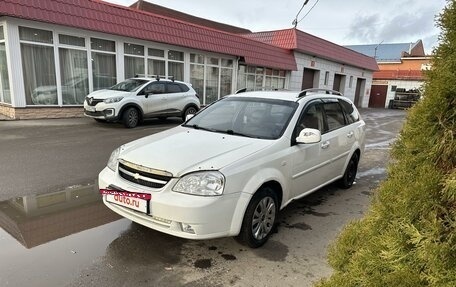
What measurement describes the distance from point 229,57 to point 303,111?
47.4 ft

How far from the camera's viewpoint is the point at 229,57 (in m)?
18.0

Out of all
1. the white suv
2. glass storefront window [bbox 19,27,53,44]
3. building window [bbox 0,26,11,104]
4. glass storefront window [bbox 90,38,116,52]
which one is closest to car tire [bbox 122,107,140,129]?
the white suv

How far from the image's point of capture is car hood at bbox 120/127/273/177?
311cm

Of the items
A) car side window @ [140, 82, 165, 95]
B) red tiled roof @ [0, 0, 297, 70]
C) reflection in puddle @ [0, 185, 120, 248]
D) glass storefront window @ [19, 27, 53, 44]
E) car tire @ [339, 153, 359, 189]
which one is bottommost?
reflection in puddle @ [0, 185, 120, 248]

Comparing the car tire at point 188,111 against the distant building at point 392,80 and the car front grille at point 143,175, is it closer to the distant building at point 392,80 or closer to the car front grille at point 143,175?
the car front grille at point 143,175

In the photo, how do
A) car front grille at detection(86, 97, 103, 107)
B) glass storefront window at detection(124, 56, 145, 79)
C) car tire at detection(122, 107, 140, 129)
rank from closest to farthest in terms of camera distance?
car front grille at detection(86, 97, 103, 107), car tire at detection(122, 107, 140, 129), glass storefront window at detection(124, 56, 145, 79)

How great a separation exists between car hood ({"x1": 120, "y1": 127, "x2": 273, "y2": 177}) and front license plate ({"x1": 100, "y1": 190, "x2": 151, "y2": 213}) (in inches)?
12.2

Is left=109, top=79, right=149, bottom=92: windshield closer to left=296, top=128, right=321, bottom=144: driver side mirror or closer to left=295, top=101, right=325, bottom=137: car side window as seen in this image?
left=295, top=101, right=325, bottom=137: car side window

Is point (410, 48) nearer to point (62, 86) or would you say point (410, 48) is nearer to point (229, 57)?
point (229, 57)

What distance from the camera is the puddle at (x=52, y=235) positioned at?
291 cm

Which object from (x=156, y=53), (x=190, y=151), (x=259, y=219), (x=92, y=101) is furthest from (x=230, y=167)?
(x=156, y=53)

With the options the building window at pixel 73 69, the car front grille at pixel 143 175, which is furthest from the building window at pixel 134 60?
the car front grille at pixel 143 175

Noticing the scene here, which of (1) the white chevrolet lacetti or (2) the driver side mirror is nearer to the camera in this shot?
(1) the white chevrolet lacetti

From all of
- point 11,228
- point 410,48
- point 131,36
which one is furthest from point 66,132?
point 410,48
